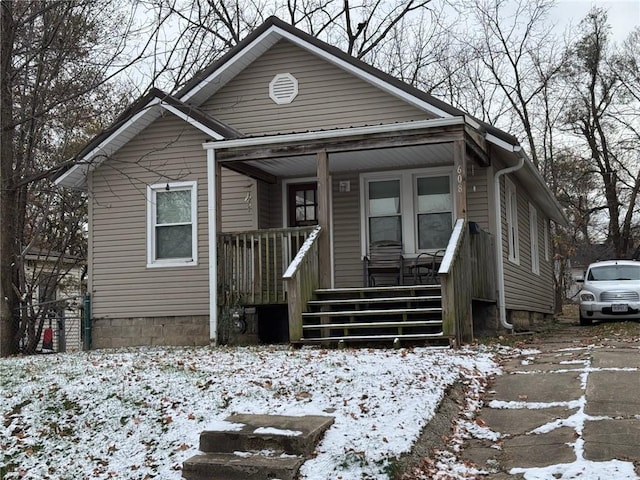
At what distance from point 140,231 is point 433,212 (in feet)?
17.6

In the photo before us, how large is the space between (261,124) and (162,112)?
1.80 m

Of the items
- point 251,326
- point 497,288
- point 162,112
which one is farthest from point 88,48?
point 497,288

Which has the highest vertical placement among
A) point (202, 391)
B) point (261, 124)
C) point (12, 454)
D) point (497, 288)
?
point (261, 124)

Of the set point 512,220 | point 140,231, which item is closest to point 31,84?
point 140,231

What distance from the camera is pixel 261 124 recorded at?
13797 millimetres

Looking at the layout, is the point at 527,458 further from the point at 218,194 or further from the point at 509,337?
the point at 218,194

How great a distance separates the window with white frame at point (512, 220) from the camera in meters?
14.0

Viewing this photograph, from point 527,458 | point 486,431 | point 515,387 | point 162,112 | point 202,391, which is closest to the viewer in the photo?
point 527,458

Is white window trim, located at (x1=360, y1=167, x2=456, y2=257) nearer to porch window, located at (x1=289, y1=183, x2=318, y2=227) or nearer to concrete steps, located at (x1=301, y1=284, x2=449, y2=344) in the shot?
porch window, located at (x1=289, y1=183, x2=318, y2=227)

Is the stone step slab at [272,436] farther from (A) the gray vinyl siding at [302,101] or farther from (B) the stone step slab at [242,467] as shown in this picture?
(A) the gray vinyl siding at [302,101]

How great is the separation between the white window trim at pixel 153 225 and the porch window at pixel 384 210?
3142 mm

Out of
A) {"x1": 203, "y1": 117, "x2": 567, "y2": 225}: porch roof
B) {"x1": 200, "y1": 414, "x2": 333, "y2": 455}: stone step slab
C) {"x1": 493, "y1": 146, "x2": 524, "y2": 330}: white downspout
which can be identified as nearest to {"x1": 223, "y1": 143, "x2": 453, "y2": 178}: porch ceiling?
{"x1": 203, "y1": 117, "x2": 567, "y2": 225}: porch roof

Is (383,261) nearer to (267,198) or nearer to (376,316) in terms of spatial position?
(376,316)

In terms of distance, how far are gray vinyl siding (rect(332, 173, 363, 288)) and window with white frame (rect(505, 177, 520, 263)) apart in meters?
2.82
